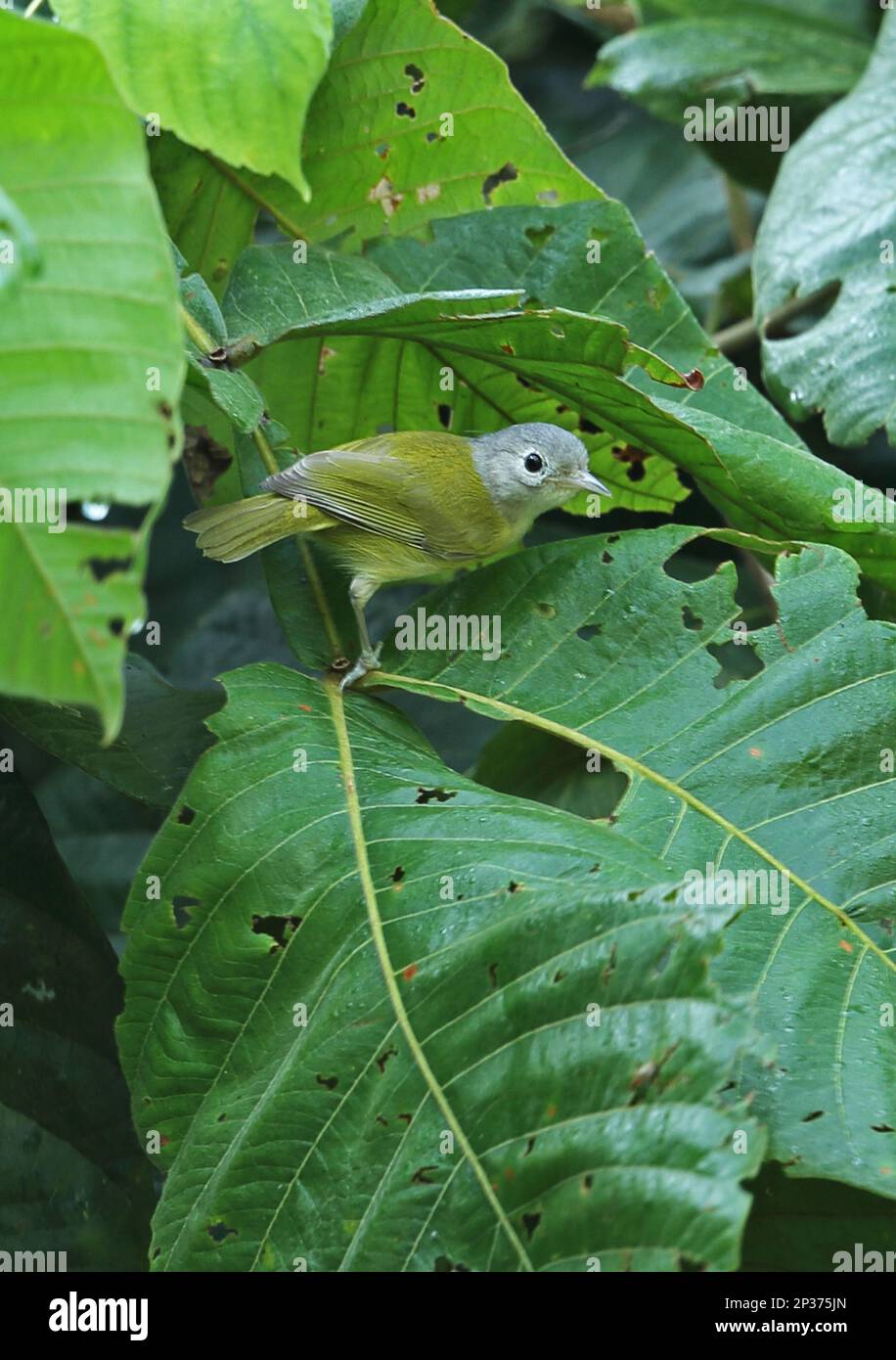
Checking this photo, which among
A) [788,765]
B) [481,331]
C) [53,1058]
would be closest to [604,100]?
[481,331]

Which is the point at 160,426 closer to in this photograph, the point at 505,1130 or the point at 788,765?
the point at 505,1130

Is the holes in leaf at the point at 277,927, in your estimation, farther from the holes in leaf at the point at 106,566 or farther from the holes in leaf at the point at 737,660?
the holes in leaf at the point at 737,660

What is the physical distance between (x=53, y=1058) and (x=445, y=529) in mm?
1159

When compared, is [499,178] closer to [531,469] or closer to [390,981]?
[531,469]

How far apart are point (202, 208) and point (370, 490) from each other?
543 mm

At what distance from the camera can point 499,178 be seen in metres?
2.23

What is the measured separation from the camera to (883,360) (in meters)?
2.27

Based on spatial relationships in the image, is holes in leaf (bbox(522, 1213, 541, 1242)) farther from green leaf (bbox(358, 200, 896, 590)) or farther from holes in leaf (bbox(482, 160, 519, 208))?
holes in leaf (bbox(482, 160, 519, 208))

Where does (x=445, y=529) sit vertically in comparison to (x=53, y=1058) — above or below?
above

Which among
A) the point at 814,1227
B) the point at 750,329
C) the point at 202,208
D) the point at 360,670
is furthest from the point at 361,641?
the point at 750,329

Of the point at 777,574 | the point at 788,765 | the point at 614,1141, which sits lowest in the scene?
the point at 614,1141

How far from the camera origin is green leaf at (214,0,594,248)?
211 centimetres

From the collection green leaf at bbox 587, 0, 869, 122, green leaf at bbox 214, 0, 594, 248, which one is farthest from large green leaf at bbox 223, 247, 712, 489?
green leaf at bbox 587, 0, 869, 122

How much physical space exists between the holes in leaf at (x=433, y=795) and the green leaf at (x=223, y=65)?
2.35ft
